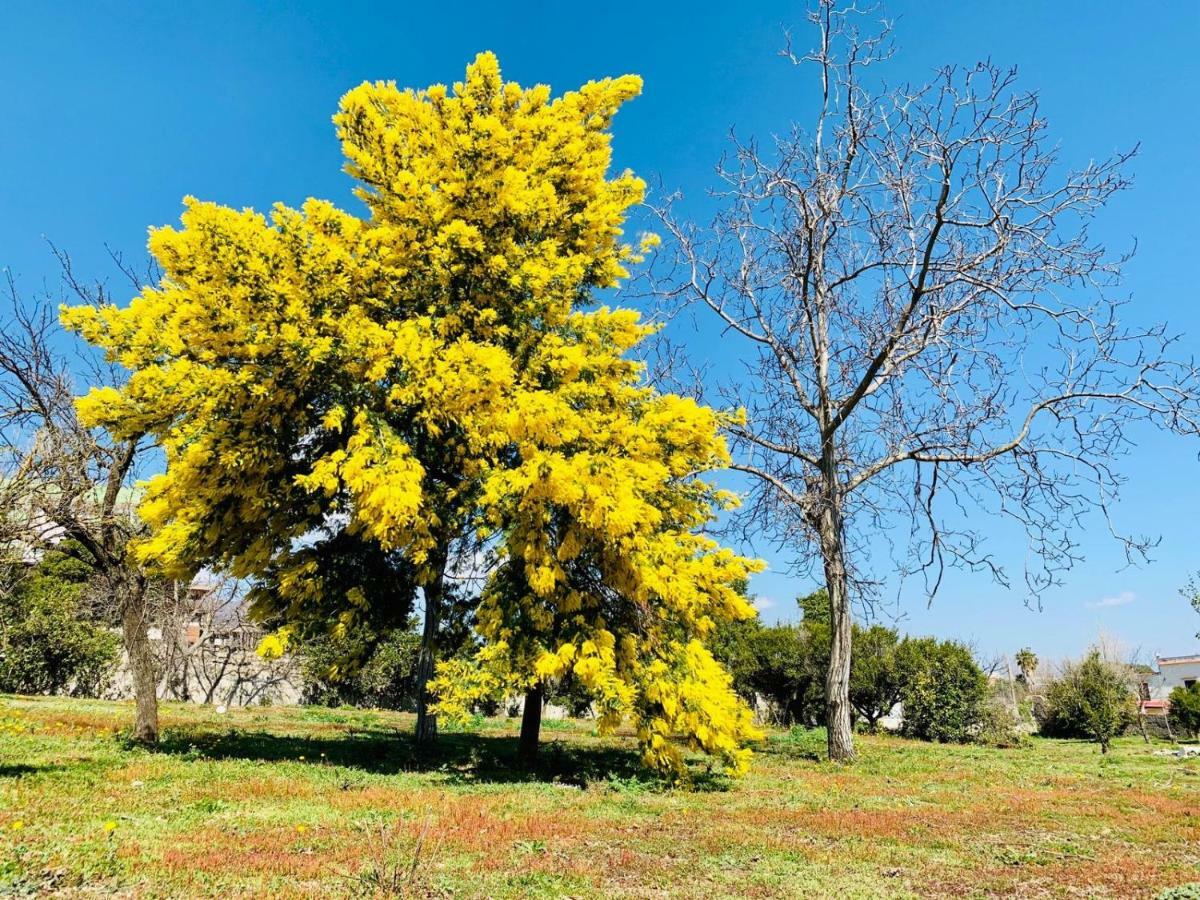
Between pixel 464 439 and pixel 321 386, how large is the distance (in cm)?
228

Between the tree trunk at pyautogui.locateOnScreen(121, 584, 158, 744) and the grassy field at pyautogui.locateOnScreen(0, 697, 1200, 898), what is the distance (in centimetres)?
36

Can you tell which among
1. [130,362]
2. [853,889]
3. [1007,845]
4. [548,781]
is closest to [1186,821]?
[1007,845]

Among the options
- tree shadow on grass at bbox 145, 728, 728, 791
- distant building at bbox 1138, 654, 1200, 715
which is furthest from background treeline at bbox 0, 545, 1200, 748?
distant building at bbox 1138, 654, 1200, 715

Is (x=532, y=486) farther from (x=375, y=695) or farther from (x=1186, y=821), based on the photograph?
(x=375, y=695)

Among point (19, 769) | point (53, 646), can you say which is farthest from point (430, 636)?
point (53, 646)

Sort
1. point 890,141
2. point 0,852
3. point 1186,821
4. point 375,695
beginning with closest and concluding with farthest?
1. point 0,852
2. point 1186,821
3. point 890,141
4. point 375,695

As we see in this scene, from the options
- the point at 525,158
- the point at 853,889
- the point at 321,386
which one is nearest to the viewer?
the point at 853,889

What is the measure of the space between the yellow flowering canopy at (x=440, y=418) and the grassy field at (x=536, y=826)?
5.75 feet

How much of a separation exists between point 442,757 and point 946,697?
18.8 meters

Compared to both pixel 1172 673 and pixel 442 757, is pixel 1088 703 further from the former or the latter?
pixel 1172 673

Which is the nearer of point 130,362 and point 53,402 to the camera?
point 130,362

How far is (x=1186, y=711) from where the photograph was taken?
30.7 meters

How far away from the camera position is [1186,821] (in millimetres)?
8273

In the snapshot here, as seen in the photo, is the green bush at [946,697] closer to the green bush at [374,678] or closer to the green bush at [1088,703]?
the green bush at [1088,703]
